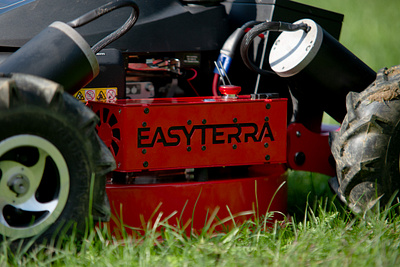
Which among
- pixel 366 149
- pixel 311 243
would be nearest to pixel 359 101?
pixel 366 149

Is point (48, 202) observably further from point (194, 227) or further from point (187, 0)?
point (187, 0)

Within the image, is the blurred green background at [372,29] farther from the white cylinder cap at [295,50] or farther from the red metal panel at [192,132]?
the red metal panel at [192,132]

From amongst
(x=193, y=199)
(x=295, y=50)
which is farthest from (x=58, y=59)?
(x=295, y=50)

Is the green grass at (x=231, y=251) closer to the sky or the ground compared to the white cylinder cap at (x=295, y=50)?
closer to the ground

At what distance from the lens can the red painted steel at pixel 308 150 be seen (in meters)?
3.02

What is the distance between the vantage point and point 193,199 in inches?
101

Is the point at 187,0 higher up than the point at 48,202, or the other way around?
the point at 187,0

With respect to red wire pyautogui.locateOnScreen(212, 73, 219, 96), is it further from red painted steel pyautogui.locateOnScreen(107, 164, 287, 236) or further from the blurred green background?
the blurred green background

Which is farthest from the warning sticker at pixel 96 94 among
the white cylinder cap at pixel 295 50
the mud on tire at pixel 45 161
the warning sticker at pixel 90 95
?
the white cylinder cap at pixel 295 50

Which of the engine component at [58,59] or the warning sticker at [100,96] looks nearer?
the engine component at [58,59]

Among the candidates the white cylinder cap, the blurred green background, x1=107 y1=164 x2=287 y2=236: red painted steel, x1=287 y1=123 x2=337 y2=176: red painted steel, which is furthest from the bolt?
the blurred green background

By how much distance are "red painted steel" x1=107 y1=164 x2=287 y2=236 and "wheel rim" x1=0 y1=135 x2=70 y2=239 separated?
29 centimetres

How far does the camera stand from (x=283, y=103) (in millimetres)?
2701

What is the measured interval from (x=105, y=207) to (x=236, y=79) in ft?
3.93
